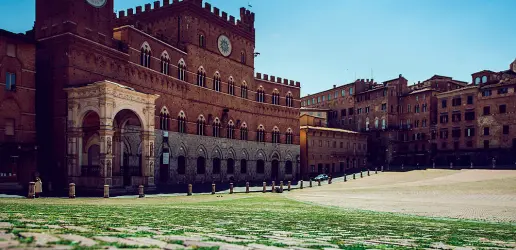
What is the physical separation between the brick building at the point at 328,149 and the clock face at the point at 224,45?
64.3ft

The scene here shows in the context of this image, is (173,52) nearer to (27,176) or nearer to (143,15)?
(143,15)

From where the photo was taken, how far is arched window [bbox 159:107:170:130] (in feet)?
129

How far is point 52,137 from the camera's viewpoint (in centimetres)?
3011

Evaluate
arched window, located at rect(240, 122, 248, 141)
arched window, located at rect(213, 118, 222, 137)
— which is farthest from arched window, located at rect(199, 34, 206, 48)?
arched window, located at rect(240, 122, 248, 141)

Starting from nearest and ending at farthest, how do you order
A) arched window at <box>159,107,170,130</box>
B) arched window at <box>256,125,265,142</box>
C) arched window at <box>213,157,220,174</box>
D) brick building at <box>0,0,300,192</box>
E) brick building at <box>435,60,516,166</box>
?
brick building at <box>0,0,300,192</box>
arched window at <box>159,107,170,130</box>
arched window at <box>213,157,220,174</box>
arched window at <box>256,125,265,142</box>
brick building at <box>435,60,516,166</box>

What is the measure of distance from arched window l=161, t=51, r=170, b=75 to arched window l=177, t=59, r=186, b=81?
157 centimetres

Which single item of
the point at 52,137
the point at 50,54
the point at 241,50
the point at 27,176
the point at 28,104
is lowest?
the point at 27,176

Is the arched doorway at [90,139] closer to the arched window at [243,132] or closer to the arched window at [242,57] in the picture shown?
the arched window at [243,132]

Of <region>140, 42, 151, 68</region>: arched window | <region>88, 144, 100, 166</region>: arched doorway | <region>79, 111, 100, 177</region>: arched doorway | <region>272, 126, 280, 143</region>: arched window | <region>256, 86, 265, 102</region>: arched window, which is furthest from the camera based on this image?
<region>272, 126, 280, 143</region>: arched window

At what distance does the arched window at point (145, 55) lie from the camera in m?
37.2

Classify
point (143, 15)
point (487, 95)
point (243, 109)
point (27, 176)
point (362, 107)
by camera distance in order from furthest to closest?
point (362, 107), point (487, 95), point (243, 109), point (143, 15), point (27, 176)

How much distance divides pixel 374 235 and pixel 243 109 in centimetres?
4296

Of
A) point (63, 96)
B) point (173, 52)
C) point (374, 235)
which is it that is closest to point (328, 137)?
point (173, 52)

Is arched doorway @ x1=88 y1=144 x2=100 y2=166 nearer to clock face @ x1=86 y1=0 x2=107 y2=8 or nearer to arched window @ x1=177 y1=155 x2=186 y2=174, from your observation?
arched window @ x1=177 y1=155 x2=186 y2=174
